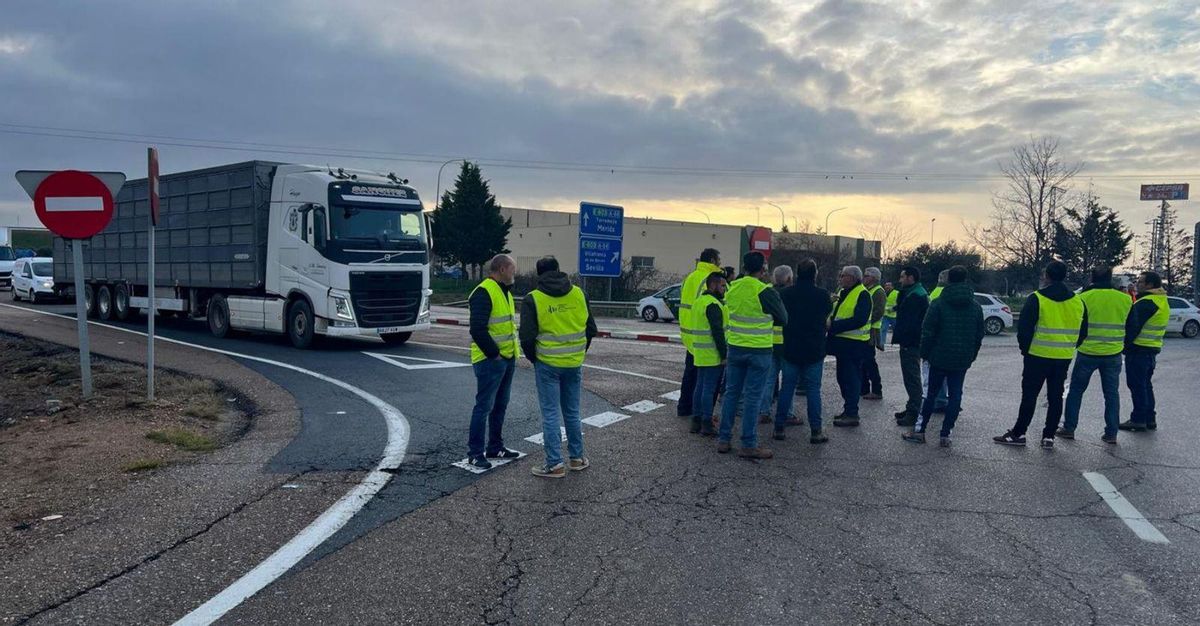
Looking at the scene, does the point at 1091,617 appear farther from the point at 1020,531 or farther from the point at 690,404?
the point at 690,404

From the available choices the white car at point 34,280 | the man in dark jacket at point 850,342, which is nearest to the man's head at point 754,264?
the man in dark jacket at point 850,342

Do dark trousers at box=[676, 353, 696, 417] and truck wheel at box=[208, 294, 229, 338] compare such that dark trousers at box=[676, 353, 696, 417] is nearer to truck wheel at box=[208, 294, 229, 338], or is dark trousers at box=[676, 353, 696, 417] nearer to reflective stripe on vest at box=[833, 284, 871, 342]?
reflective stripe on vest at box=[833, 284, 871, 342]

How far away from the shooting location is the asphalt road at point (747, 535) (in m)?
3.94

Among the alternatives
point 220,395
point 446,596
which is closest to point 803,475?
point 446,596

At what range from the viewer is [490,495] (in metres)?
5.77

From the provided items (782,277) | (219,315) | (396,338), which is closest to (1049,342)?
(782,277)

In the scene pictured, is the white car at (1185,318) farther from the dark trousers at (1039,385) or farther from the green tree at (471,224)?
the green tree at (471,224)

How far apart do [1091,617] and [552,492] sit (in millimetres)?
3444

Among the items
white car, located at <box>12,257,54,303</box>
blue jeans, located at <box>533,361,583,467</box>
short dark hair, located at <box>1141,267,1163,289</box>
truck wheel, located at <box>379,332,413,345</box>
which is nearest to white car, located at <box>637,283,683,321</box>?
truck wheel, located at <box>379,332,413,345</box>

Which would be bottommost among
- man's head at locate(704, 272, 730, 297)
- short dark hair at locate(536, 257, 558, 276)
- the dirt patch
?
the dirt patch

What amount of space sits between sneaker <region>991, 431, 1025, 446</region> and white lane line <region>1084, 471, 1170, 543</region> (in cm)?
103

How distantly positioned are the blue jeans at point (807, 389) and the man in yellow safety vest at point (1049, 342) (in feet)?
6.57

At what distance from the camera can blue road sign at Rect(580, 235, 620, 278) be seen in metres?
18.7

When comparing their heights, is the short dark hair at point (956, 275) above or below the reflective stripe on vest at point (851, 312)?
above
